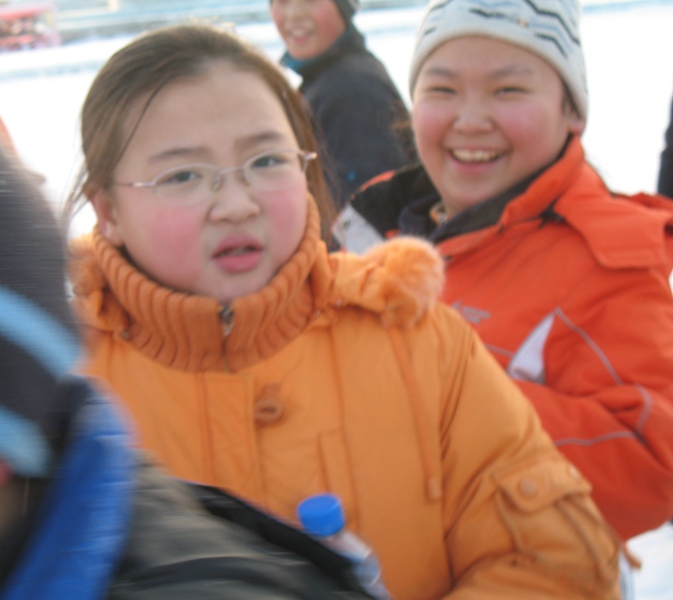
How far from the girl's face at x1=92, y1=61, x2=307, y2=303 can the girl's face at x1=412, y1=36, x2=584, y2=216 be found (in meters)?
0.70

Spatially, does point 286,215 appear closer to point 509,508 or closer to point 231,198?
point 231,198

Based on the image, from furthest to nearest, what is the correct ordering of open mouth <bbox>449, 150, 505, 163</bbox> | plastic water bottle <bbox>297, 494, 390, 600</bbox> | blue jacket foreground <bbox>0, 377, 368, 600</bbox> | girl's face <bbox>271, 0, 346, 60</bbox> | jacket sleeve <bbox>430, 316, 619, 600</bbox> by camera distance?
1. girl's face <bbox>271, 0, 346, 60</bbox>
2. open mouth <bbox>449, 150, 505, 163</bbox>
3. jacket sleeve <bbox>430, 316, 619, 600</bbox>
4. plastic water bottle <bbox>297, 494, 390, 600</bbox>
5. blue jacket foreground <bbox>0, 377, 368, 600</bbox>

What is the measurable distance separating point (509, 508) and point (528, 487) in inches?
1.8

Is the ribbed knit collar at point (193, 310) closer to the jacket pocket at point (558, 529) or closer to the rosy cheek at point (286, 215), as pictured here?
the rosy cheek at point (286, 215)

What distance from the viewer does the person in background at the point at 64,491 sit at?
0.53 meters

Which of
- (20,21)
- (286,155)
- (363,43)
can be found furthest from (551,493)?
(20,21)

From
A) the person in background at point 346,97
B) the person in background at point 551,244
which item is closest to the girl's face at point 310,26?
the person in background at point 346,97

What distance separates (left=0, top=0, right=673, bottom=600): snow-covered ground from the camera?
2225mm

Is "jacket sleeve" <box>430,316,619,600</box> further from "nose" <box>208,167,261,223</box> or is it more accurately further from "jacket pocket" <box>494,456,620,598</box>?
"nose" <box>208,167,261,223</box>

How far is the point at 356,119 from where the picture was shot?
245cm

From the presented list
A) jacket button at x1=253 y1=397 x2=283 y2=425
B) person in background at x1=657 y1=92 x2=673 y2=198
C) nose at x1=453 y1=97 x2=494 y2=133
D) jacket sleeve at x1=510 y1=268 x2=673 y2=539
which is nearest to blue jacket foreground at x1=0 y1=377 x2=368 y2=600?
jacket button at x1=253 y1=397 x2=283 y2=425

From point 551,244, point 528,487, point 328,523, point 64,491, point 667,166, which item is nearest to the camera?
point 64,491

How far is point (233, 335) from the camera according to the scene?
110 cm

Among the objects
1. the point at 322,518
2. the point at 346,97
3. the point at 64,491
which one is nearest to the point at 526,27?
the point at 346,97
